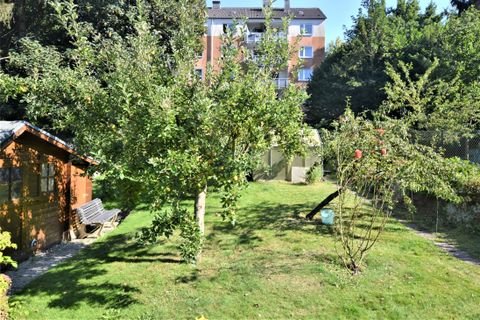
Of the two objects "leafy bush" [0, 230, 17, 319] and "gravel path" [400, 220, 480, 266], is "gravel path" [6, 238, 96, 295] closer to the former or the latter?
"leafy bush" [0, 230, 17, 319]

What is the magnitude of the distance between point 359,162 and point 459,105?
31.3 ft

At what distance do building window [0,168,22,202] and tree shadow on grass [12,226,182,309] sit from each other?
216 centimetres

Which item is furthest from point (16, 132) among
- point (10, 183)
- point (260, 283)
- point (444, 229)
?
point (444, 229)

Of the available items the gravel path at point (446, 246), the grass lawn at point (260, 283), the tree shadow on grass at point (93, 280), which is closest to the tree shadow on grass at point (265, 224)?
the grass lawn at point (260, 283)

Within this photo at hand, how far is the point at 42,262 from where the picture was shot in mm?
10055

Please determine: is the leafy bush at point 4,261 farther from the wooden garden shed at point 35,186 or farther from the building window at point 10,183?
the building window at point 10,183

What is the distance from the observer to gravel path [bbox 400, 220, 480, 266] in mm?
8711

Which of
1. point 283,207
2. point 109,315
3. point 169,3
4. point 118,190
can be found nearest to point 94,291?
point 118,190

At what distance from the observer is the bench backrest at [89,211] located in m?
12.1

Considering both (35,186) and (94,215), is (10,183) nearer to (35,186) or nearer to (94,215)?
(35,186)

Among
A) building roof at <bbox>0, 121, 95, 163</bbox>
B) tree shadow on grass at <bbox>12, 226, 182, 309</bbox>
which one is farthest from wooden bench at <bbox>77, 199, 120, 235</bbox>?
building roof at <bbox>0, 121, 95, 163</bbox>

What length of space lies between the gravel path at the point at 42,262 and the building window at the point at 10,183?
1.72 m

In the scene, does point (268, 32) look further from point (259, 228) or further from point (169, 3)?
point (169, 3)

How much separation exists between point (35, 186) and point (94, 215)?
97.6 inches
